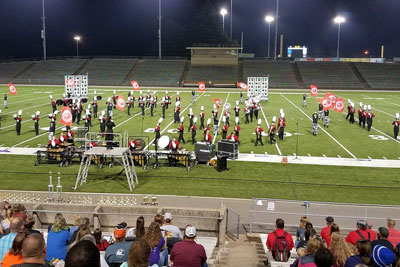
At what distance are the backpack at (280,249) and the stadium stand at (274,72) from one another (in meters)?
53.2

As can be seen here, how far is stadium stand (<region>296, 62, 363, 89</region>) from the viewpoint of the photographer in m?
58.3

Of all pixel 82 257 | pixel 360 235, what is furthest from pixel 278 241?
pixel 82 257

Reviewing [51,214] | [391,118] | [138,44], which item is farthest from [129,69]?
[51,214]

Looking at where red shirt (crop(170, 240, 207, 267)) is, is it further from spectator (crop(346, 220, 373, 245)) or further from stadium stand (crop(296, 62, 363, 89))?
stadium stand (crop(296, 62, 363, 89))

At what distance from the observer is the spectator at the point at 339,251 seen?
4.90m

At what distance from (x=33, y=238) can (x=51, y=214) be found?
254 inches

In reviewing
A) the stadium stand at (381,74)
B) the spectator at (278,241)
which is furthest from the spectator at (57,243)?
the stadium stand at (381,74)

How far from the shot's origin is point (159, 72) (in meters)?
65.3

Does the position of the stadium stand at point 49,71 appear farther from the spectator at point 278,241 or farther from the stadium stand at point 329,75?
the spectator at point 278,241

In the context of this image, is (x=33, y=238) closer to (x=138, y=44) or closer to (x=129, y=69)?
(x=129, y=69)

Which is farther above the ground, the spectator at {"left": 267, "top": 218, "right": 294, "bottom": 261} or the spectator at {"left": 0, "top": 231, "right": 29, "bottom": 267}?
the spectator at {"left": 0, "top": 231, "right": 29, "bottom": 267}

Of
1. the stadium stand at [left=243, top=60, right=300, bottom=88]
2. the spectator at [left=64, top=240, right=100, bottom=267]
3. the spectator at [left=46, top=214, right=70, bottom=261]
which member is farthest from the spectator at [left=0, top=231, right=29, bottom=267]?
the stadium stand at [left=243, top=60, right=300, bottom=88]

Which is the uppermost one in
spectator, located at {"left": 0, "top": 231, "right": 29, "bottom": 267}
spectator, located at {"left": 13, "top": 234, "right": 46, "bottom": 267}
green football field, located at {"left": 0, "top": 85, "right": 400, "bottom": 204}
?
spectator, located at {"left": 13, "top": 234, "right": 46, "bottom": 267}

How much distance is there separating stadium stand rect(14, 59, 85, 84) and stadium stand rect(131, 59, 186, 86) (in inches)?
426
